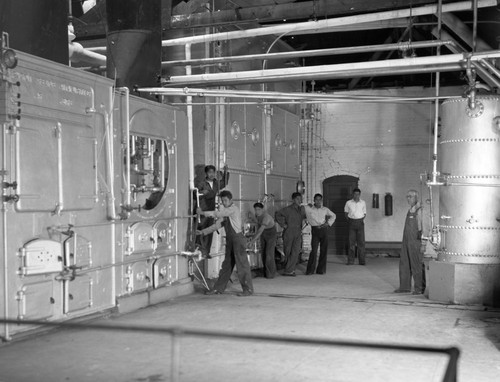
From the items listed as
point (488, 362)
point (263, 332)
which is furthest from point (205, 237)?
point (488, 362)

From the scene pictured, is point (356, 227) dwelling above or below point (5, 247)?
below

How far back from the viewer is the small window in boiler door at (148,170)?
353 inches

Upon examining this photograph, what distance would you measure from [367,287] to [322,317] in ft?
10.9

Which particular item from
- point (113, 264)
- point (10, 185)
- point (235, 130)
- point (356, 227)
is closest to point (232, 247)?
point (113, 264)

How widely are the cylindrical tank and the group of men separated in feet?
11.1

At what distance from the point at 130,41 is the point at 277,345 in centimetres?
532

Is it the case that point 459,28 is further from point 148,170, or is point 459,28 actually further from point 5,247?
point 5,247

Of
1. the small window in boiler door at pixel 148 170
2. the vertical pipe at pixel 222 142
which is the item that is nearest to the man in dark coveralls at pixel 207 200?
the vertical pipe at pixel 222 142

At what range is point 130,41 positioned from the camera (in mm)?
9555

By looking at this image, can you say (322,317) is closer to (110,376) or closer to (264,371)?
(264,371)

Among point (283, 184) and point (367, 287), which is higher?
point (283, 184)

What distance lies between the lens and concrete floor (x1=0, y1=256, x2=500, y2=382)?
5.73m

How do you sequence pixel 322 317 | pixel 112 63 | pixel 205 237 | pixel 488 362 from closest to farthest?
pixel 488 362 < pixel 322 317 < pixel 112 63 < pixel 205 237

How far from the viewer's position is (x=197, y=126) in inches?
449
